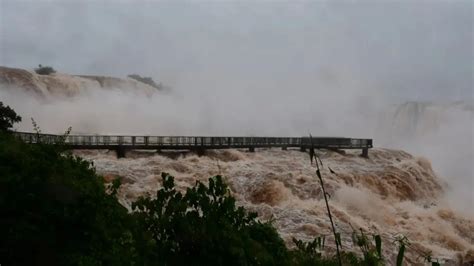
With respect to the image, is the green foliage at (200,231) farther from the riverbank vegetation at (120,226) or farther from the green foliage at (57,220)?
the green foliage at (57,220)

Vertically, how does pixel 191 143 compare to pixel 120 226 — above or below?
above

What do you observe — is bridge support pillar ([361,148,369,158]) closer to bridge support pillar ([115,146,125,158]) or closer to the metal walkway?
the metal walkway

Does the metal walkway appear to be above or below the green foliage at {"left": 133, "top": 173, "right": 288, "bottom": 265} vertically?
above

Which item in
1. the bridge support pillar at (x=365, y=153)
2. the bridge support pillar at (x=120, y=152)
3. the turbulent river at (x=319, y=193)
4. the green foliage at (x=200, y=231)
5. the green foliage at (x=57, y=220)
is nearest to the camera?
the green foliage at (x=200, y=231)

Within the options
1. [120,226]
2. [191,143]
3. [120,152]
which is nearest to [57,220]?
[120,226]

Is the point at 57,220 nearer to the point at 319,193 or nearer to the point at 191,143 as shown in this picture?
the point at 319,193

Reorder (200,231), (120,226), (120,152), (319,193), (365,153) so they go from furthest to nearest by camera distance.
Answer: (365,153) < (120,152) < (319,193) < (120,226) < (200,231)

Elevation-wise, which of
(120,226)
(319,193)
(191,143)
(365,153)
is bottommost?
(319,193)

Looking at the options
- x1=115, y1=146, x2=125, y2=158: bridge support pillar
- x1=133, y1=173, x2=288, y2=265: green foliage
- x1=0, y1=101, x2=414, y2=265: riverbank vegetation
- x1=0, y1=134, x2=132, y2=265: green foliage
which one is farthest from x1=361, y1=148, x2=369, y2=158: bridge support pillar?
x1=133, y1=173, x2=288, y2=265: green foliage

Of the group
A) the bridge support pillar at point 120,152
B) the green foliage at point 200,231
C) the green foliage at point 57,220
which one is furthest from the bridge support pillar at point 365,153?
the green foliage at point 200,231

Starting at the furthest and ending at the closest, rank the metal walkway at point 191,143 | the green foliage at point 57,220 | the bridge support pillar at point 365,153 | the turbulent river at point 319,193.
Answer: the bridge support pillar at point 365,153, the metal walkway at point 191,143, the turbulent river at point 319,193, the green foliage at point 57,220

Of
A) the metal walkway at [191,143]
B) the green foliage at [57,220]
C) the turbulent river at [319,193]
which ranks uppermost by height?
the metal walkway at [191,143]

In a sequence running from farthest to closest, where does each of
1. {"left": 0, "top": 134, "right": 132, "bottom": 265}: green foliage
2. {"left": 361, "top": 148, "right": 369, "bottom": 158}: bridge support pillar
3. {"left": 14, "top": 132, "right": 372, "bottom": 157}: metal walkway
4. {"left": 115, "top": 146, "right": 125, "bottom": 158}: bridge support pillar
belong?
{"left": 361, "top": 148, "right": 369, "bottom": 158}: bridge support pillar < {"left": 14, "top": 132, "right": 372, "bottom": 157}: metal walkway < {"left": 115, "top": 146, "right": 125, "bottom": 158}: bridge support pillar < {"left": 0, "top": 134, "right": 132, "bottom": 265}: green foliage

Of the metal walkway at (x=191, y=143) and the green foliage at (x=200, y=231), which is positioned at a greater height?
the metal walkway at (x=191, y=143)
